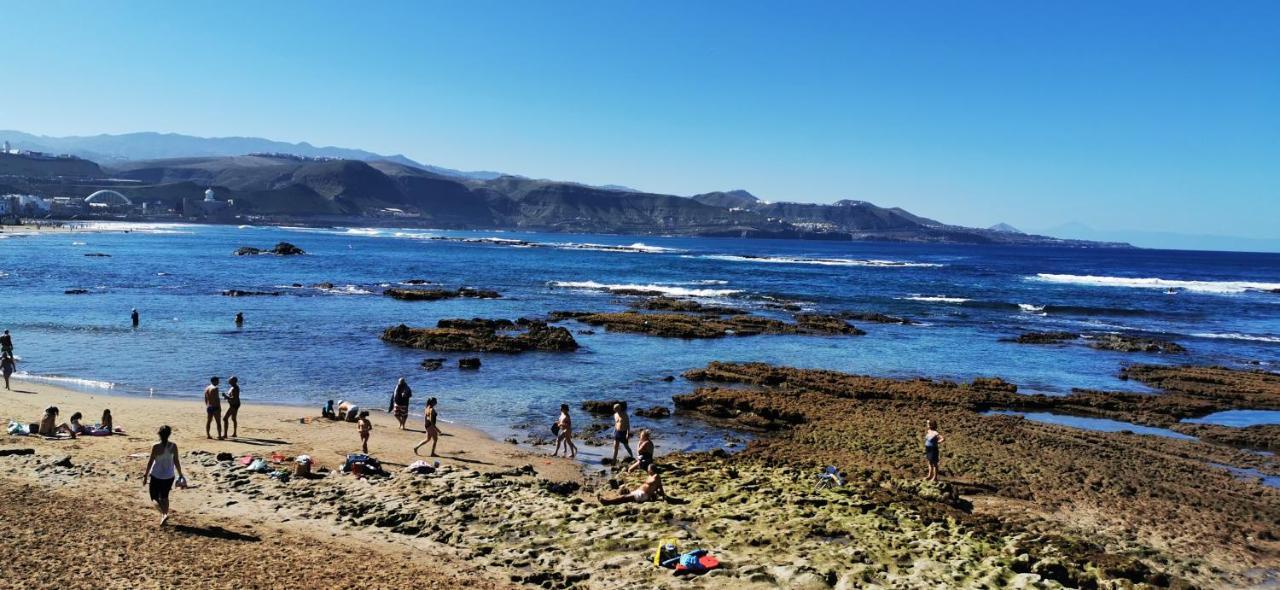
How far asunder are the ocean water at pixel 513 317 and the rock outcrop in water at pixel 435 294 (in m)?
Answer: 1.14

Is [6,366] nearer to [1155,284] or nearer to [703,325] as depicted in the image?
[703,325]

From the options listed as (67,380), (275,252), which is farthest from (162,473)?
(275,252)

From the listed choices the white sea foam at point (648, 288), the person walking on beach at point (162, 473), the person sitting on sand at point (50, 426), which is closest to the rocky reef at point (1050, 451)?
the person walking on beach at point (162, 473)

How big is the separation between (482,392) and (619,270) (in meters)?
63.4

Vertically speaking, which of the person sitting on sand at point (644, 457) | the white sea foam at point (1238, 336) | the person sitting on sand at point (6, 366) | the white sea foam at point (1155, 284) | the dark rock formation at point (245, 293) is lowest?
the dark rock formation at point (245, 293)

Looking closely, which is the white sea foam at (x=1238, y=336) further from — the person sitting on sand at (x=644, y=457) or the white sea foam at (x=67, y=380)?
the white sea foam at (x=67, y=380)

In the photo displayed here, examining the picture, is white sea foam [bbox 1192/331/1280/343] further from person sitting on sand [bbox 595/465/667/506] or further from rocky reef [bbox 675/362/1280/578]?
person sitting on sand [bbox 595/465/667/506]

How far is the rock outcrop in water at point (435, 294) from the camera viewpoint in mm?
50053

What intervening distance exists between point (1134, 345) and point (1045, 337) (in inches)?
150

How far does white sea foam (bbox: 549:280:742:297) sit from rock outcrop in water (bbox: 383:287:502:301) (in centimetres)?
940

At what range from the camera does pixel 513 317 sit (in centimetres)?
4216

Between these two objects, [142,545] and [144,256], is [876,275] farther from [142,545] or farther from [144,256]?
[142,545]

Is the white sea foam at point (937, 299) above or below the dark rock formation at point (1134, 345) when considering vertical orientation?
above

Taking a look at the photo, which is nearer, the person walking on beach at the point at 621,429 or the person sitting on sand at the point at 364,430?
the person sitting on sand at the point at 364,430
